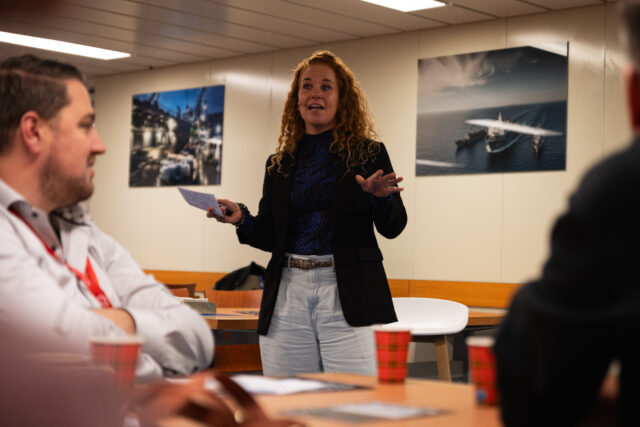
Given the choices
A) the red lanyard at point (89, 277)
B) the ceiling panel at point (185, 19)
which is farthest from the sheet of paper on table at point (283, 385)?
the ceiling panel at point (185, 19)

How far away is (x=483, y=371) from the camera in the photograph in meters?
1.50

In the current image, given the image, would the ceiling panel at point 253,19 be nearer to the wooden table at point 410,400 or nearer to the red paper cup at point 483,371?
the wooden table at point 410,400

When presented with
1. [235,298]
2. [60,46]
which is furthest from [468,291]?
[60,46]

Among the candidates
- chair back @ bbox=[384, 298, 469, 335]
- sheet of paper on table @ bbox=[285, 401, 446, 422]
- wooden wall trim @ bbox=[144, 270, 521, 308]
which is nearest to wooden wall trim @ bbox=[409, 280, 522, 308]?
wooden wall trim @ bbox=[144, 270, 521, 308]

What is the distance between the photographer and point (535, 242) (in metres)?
6.79

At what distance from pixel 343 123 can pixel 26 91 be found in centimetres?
155

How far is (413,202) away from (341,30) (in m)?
1.82

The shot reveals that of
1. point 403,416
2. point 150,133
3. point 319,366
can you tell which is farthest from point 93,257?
point 150,133

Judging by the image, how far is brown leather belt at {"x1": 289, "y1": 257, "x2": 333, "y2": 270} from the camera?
2900mm

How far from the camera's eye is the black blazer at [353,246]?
9.45ft

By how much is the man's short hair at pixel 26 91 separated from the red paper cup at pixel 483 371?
1091 mm

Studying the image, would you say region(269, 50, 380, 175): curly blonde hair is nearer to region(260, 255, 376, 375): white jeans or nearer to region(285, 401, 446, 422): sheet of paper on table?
region(260, 255, 376, 375): white jeans

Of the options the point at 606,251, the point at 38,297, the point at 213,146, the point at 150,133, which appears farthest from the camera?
the point at 150,133

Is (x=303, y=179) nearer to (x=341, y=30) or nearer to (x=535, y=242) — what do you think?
(x=535, y=242)
